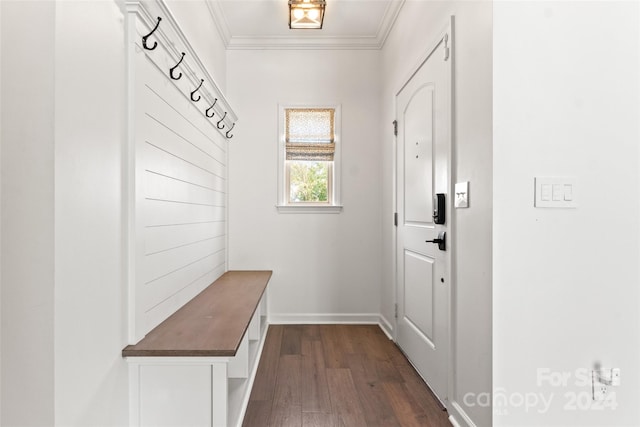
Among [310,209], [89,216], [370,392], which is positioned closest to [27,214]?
[89,216]

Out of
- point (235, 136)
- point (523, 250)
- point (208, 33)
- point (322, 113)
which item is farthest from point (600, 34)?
point (235, 136)

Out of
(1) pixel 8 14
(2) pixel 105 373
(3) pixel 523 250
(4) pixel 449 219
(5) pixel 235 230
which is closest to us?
(1) pixel 8 14

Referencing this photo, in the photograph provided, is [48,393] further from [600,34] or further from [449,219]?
[600,34]

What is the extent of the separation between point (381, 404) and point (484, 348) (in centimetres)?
76

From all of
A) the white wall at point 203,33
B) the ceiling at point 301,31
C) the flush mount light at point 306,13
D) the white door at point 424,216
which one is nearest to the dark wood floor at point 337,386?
the white door at point 424,216

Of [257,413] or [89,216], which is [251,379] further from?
[89,216]

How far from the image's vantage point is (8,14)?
1.00 meters

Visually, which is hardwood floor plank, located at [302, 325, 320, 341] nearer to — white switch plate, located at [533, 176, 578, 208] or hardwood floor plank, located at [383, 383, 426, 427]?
hardwood floor plank, located at [383, 383, 426, 427]

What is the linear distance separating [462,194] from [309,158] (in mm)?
1960

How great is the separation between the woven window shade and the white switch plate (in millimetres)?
2184

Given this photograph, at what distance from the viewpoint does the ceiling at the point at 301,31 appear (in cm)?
290

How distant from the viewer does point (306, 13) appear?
2.72 m

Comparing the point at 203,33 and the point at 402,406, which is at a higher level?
the point at 203,33

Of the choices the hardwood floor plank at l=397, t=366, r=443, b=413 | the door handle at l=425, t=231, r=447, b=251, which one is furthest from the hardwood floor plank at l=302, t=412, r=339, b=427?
the door handle at l=425, t=231, r=447, b=251
